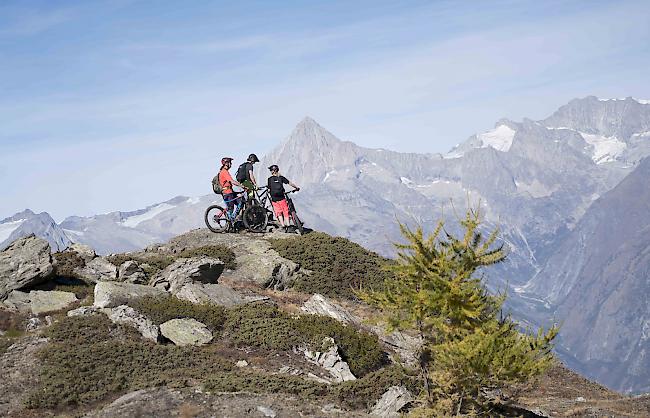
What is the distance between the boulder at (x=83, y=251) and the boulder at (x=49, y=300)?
624 cm

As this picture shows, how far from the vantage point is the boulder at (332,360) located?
70.1 ft

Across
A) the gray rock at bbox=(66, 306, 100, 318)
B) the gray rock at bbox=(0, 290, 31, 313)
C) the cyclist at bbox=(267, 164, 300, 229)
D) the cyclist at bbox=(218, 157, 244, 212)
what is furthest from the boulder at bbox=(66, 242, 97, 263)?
the cyclist at bbox=(267, 164, 300, 229)

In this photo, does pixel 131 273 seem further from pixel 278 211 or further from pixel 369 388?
pixel 369 388

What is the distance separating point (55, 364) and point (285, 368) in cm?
700

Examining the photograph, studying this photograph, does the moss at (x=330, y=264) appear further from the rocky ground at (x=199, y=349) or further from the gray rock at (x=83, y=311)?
the gray rock at (x=83, y=311)

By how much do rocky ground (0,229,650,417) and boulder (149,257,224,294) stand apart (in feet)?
0.21

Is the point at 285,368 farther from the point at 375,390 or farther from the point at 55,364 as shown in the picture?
the point at 55,364

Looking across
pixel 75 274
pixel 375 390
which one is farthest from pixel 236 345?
pixel 75 274

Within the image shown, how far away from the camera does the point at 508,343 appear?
14156 mm

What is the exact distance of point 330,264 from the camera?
35500mm

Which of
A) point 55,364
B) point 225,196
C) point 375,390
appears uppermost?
point 225,196

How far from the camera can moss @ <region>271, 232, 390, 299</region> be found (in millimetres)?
32844

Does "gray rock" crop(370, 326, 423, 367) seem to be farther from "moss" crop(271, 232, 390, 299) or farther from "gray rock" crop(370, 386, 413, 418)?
"gray rock" crop(370, 386, 413, 418)

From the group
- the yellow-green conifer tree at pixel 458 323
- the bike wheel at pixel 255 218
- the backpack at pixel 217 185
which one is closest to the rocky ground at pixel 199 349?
the yellow-green conifer tree at pixel 458 323
